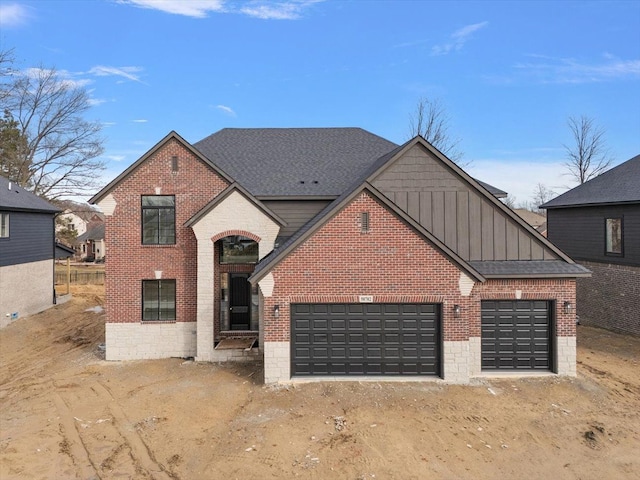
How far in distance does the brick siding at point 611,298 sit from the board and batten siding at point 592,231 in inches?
19.5

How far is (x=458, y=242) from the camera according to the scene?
12.6 meters

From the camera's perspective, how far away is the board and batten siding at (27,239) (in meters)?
19.8

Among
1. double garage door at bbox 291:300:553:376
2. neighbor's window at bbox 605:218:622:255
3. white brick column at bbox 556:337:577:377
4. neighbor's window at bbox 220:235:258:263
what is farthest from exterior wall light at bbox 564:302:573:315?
neighbor's window at bbox 220:235:258:263

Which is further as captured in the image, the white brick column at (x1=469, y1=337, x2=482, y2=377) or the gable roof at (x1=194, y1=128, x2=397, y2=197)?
the gable roof at (x1=194, y1=128, x2=397, y2=197)

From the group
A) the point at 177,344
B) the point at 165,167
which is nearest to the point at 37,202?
the point at 165,167

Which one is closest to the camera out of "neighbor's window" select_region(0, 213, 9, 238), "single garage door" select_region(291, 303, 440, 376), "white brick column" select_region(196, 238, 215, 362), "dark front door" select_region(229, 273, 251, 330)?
"single garage door" select_region(291, 303, 440, 376)

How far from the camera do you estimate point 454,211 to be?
1270 cm

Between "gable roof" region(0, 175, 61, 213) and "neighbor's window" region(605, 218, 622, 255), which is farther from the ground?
"gable roof" region(0, 175, 61, 213)

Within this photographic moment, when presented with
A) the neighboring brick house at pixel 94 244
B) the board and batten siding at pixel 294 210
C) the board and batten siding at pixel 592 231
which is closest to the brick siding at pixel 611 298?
the board and batten siding at pixel 592 231

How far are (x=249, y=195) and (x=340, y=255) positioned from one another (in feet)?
14.1

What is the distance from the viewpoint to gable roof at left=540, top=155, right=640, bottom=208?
17672 mm

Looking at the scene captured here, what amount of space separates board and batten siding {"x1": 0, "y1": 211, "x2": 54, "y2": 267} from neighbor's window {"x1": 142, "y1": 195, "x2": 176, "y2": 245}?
10796 millimetres

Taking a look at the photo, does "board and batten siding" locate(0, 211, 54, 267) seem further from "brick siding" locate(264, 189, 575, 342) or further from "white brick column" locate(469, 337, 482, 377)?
"white brick column" locate(469, 337, 482, 377)

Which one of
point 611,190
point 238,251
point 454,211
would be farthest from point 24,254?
point 611,190
